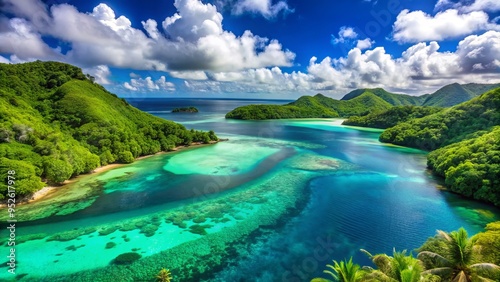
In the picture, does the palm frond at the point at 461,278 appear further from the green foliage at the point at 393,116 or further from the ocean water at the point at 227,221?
the green foliage at the point at 393,116

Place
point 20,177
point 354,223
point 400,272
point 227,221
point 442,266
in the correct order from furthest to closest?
point 20,177 → point 227,221 → point 354,223 → point 442,266 → point 400,272

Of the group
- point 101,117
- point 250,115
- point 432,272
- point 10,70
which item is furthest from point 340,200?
point 250,115

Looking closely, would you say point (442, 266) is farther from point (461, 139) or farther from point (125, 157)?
point (461, 139)

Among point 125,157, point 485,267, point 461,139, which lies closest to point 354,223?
point 485,267

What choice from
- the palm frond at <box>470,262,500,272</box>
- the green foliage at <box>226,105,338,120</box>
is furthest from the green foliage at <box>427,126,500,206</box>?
the green foliage at <box>226,105,338,120</box>

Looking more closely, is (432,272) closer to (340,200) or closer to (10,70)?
(340,200)

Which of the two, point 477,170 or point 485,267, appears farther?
point 477,170
